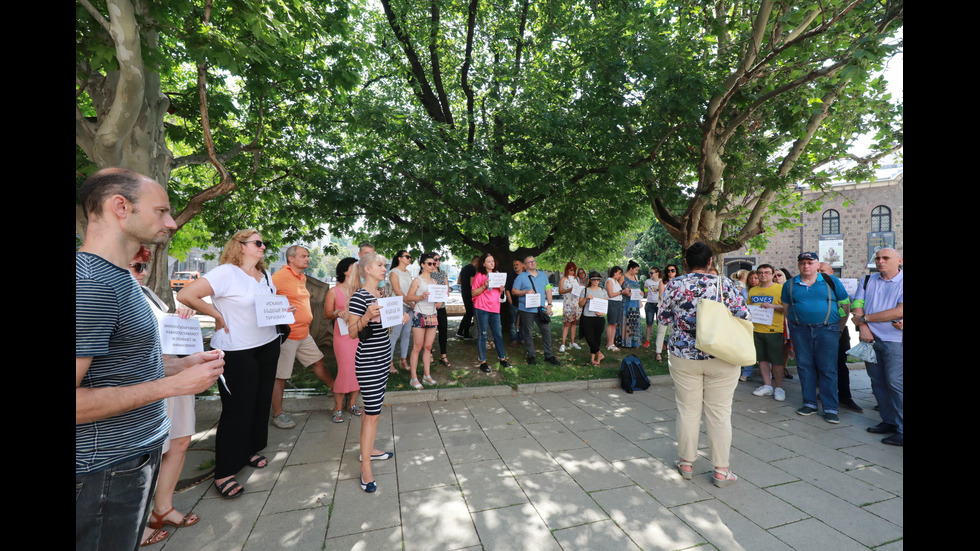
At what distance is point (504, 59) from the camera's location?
34.7 ft

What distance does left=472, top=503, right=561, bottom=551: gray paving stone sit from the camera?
2.69 m

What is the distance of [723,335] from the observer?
3205mm

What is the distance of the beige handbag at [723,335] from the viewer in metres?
3.20

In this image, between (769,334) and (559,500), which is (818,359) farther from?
(559,500)

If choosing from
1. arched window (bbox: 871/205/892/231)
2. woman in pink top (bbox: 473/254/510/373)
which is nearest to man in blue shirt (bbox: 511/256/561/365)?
woman in pink top (bbox: 473/254/510/373)

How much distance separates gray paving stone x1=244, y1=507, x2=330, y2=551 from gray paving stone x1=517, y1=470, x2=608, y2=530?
1.65 metres

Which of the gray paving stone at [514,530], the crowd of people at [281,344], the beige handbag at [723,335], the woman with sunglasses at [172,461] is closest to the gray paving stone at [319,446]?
the crowd of people at [281,344]

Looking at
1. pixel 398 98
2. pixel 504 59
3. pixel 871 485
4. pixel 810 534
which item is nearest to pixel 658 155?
pixel 504 59

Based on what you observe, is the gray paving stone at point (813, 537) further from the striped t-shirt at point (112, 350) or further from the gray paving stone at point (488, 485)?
the striped t-shirt at point (112, 350)

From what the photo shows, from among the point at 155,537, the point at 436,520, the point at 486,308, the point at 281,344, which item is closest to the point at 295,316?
the point at 281,344

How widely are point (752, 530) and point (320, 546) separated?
3.13m

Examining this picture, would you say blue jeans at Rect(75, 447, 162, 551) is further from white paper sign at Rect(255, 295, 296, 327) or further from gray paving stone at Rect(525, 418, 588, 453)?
gray paving stone at Rect(525, 418, 588, 453)

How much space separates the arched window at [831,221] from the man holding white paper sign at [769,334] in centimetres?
3499
